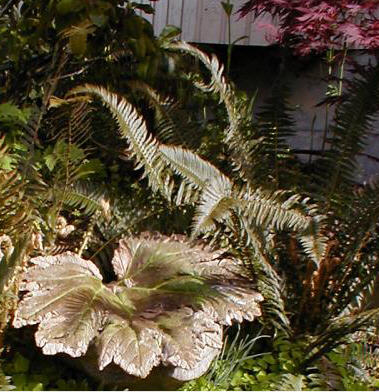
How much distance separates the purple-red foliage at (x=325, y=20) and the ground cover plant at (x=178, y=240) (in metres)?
0.22

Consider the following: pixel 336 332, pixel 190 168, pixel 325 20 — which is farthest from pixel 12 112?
pixel 336 332

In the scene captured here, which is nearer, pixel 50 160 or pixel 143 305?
pixel 143 305

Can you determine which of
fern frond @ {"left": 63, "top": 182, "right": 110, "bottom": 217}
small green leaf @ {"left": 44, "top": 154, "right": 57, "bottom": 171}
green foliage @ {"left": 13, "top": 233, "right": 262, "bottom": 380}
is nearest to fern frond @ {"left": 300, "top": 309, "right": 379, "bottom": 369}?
green foliage @ {"left": 13, "top": 233, "right": 262, "bottom": 380}

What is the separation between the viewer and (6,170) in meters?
3.41

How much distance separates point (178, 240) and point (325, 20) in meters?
1.18

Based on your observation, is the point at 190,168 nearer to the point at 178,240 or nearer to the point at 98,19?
the point at 178,240

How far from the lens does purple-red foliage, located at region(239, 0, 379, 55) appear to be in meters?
3.31

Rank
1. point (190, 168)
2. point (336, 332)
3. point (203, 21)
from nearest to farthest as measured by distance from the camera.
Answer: point (336, 332) → point (190, 168) → point (203, 21)

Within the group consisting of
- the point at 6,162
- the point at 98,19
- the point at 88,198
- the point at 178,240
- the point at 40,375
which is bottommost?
the point at 40,375

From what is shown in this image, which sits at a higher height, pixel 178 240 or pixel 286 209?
pixel 286 209

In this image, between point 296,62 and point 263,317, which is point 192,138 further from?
point 296,62

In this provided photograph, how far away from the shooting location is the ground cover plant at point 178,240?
2.79 m

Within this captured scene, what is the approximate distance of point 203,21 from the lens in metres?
4.98

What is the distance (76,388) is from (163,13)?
292 centimetres
